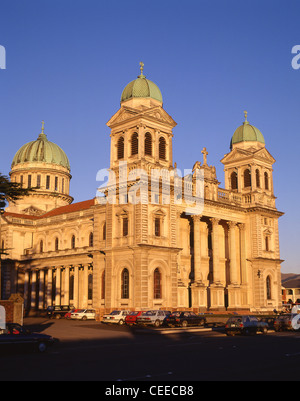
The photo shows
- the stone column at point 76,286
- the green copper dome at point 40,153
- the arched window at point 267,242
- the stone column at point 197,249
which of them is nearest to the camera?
the stone column at point 197,249

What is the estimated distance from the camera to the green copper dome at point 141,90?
58.1m

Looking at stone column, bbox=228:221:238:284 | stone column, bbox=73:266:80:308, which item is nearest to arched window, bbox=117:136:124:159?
stone column, bbox=228:221:238:284

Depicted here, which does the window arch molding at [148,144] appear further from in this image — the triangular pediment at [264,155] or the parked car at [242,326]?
the parked car at [242,326]

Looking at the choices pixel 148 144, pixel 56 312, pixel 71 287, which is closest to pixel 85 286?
pixel 71 287

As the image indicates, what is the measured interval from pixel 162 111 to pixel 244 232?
68.7 ft

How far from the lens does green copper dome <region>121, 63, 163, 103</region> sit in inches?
2287

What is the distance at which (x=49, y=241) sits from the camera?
77625 mm

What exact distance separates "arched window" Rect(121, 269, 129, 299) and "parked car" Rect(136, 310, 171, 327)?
30.7 ft

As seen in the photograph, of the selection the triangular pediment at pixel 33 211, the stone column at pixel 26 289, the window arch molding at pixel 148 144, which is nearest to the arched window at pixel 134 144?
the window arch molding at pixel 148 144

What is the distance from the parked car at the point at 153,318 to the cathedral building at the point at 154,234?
7.00 metres

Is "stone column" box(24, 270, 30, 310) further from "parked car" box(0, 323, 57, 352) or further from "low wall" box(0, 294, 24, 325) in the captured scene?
"parked car" box(0, 323, 57, 352)

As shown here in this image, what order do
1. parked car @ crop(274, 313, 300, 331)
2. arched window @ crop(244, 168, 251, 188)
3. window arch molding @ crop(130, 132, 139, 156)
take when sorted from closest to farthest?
parked car @ crop(274, 313, 300, 331) → window arch molding @ crop(130, 132, 139, 156) → arched window @ crop(244, 168, 251, 188)

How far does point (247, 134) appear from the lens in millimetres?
72250
